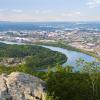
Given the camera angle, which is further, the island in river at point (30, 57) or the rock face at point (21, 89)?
the island in river at point (30, 57)

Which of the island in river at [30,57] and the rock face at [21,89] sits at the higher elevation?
the rock face at [21,89]

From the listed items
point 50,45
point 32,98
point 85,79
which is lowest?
point 50,45

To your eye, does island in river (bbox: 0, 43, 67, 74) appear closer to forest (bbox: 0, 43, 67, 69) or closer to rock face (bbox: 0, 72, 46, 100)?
forest (bbox: 0, 43, 67, 69)

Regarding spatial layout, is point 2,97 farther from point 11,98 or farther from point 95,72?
point 95,72

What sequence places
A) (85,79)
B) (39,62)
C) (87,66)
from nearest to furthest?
(87,66)
(85,79)
(39,62)

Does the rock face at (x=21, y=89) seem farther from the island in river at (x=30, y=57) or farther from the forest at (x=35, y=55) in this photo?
the forest at (x=35, y=55)

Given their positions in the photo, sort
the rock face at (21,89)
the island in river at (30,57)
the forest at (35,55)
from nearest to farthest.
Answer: the rock face at (21,89) → the island in river at (30,57) → the forest at (35,55)

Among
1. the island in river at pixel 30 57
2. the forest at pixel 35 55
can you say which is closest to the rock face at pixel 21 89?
the island in river at pixel 30 57

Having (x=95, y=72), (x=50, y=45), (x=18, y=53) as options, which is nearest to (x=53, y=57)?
(x=18, y=53)

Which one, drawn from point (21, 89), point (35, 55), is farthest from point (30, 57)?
point (21, 89)
